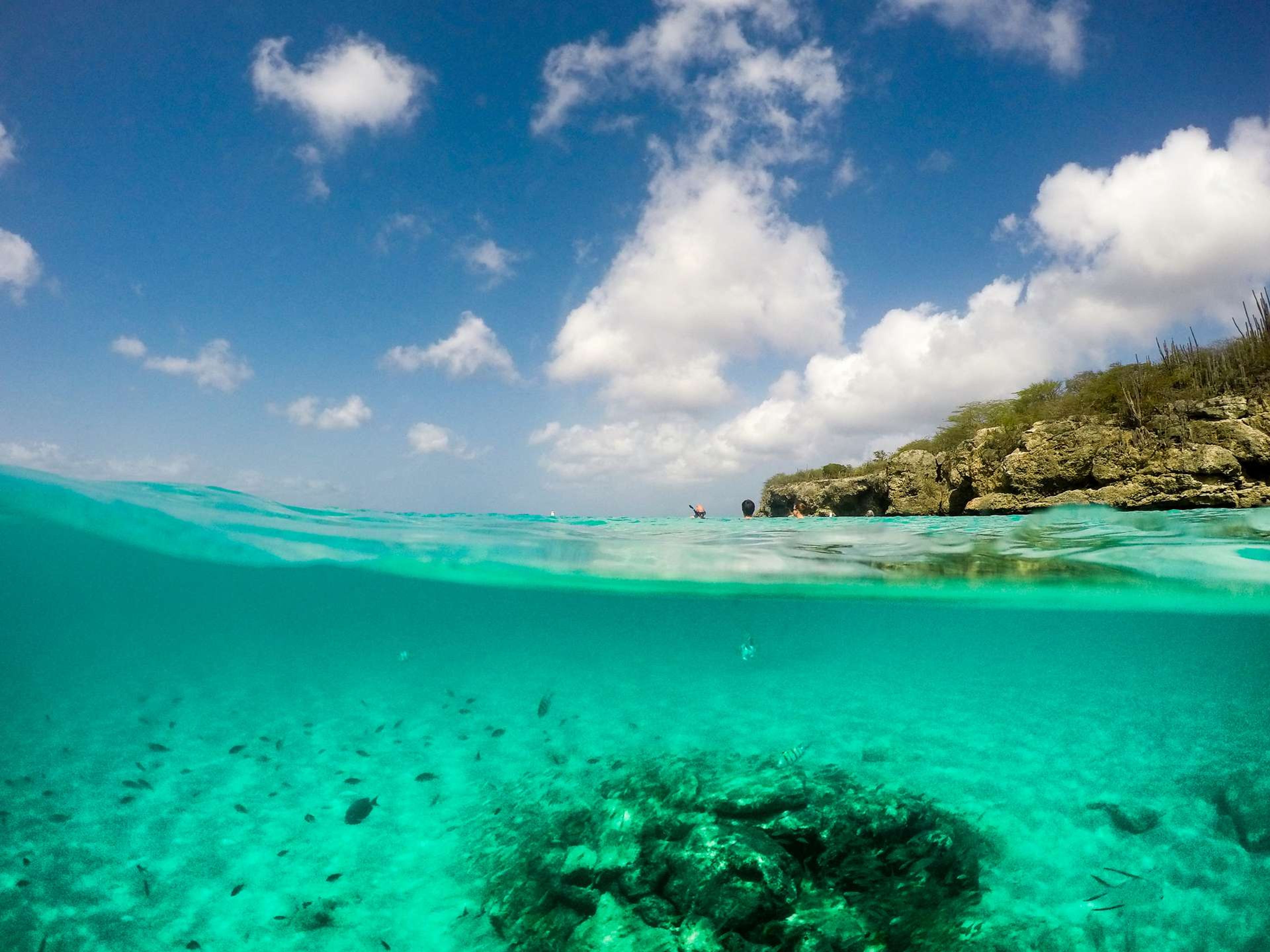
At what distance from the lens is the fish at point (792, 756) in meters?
10.4

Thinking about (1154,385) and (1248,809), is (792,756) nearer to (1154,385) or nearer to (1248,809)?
(1248,809)

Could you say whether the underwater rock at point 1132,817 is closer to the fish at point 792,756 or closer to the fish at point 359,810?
the fish at point 792,756

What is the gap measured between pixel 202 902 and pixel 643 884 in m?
5.98

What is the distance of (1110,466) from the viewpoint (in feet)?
66.8

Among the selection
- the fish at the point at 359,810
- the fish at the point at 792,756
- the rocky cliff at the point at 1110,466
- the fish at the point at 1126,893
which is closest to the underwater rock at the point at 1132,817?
the fish at the point at 1126,893

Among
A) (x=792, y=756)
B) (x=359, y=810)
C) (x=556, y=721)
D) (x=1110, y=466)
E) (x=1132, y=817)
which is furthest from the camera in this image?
(x=1110, y=466)

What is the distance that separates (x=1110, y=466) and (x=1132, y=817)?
16318 millimetres

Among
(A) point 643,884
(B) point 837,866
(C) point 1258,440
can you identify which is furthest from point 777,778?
(C) point 1258,440

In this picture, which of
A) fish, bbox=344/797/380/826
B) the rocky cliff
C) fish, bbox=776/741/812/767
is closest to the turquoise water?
fish, bbox=776/741/812/767

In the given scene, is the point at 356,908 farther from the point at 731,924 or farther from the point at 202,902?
the point at 731,924

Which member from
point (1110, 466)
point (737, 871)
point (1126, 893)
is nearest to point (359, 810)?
point (737, 871)

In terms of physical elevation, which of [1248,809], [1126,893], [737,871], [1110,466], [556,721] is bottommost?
[556,721]

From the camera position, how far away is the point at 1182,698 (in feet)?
58.4

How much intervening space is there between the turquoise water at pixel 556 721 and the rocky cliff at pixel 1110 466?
12.6 ft
